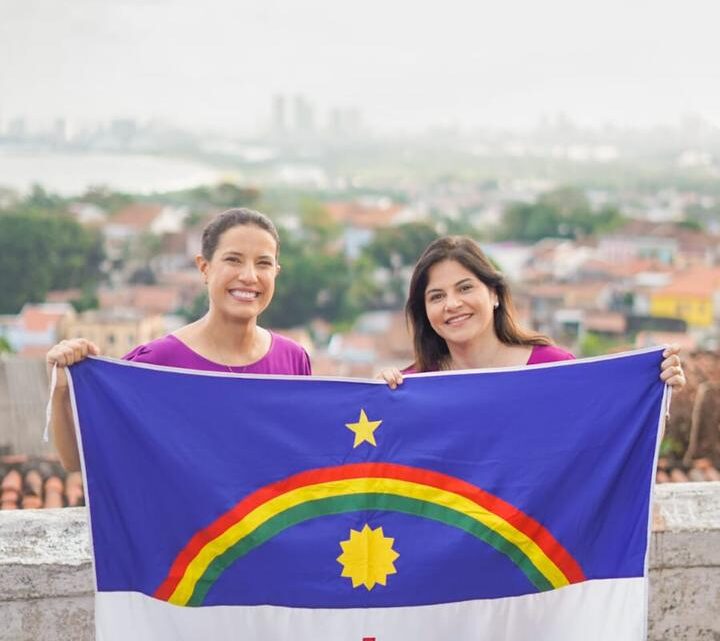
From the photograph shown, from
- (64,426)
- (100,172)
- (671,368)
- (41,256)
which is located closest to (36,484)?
(64,426)

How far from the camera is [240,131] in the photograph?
103m

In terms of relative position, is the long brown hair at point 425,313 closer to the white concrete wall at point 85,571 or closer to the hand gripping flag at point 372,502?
the hand gripping flag at point 372,502

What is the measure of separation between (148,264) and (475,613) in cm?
6632

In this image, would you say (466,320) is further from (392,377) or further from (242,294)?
(242,294)

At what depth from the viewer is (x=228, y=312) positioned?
2.79 meters

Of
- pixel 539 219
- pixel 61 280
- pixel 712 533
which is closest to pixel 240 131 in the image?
pixel 539 219

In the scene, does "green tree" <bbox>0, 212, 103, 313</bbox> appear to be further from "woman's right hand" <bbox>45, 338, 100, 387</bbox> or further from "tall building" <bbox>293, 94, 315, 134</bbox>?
"woman's right hand" <bbox>45, 338, 100, 387</bbox>

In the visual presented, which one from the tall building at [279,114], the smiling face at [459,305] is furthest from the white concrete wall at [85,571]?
the tall building at [279,114]

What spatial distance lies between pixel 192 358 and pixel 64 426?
0.31 meters

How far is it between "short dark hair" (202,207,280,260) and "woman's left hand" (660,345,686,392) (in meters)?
0.92

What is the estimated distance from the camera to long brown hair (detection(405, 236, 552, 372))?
291cm

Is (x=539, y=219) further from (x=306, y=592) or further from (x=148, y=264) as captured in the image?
(x=306, y=592)

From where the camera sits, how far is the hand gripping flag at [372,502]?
2.71 metres

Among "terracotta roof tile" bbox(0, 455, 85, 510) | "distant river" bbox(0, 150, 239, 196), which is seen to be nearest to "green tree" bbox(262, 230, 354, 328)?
"distant river" bbox(0, 150, 239, 196)
